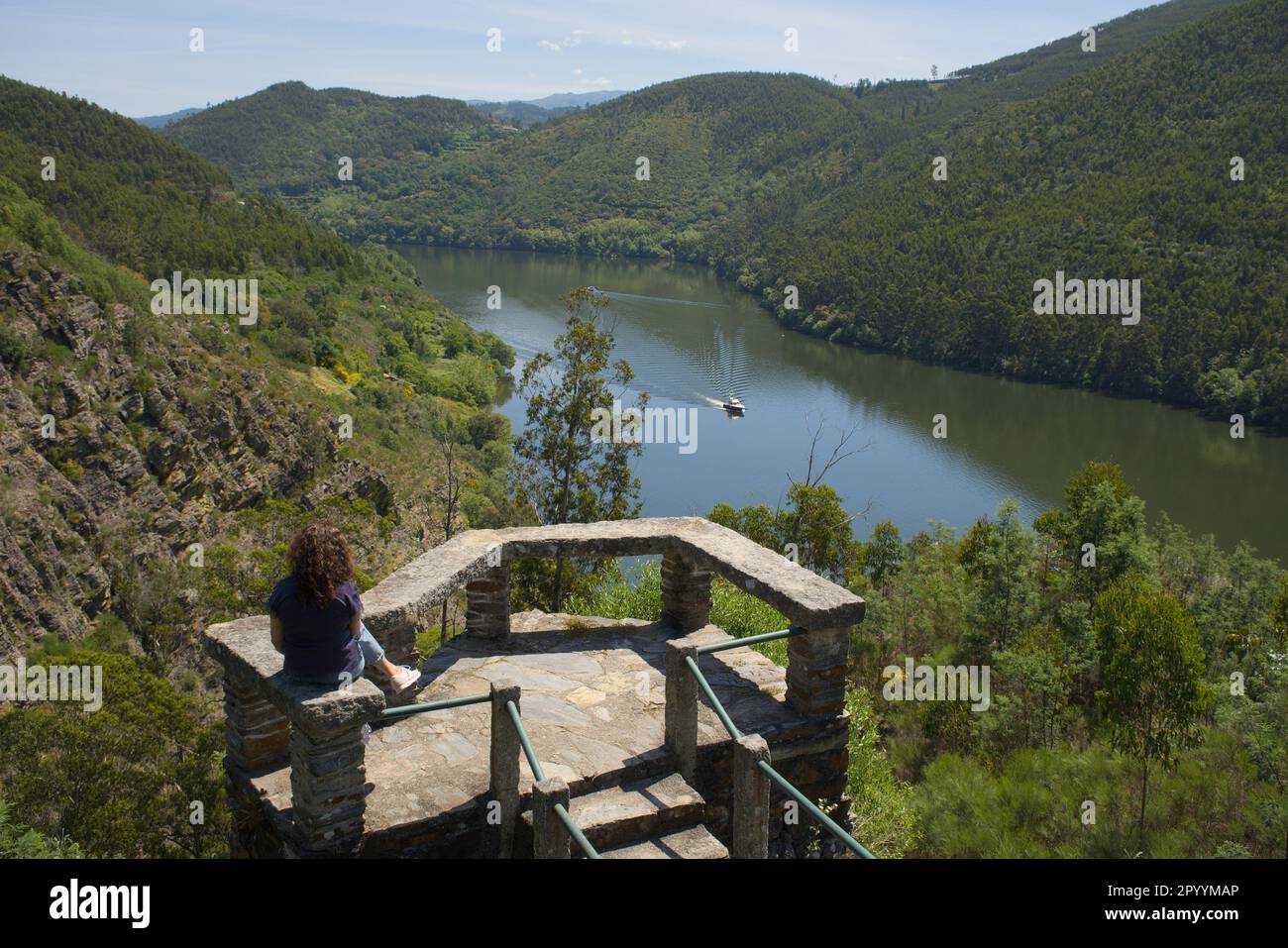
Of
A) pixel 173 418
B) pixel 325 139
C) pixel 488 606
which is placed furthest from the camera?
pixel 325 139

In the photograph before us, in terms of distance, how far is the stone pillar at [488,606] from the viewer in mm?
6453

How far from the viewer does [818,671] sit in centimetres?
542

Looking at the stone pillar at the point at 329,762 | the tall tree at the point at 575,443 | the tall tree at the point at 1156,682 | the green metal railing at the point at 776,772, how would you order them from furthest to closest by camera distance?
the tall tree at the point at 575,443, the tall tree at the point at 1156,682, the stone pillar at the point at 329,762, the green metal railing at the point at 776,772

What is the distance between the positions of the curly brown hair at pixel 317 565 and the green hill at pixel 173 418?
11.7 m

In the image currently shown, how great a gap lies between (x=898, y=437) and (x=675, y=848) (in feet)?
143

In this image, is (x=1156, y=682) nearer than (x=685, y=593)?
No

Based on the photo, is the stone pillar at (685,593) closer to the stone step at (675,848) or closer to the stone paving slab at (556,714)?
the stone paving slab at (556,714)

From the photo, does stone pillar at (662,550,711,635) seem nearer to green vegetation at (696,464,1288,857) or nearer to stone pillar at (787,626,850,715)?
stone pillar at (787,626,850,715)

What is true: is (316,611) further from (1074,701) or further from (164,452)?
(164,452)

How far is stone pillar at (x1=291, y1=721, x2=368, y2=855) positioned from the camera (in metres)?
4.13

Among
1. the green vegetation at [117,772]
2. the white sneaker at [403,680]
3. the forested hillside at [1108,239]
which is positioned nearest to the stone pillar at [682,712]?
the white sneaker at [403,680]

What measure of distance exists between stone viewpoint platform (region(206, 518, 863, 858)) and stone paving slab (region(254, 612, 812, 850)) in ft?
0.04

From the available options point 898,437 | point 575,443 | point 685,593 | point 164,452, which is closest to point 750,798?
point 685,593

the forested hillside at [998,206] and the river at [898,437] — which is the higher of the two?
the forested hillside at [998,206]
